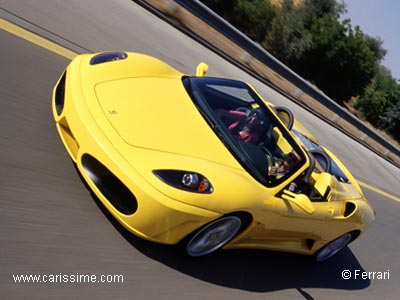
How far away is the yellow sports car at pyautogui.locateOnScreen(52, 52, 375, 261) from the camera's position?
3.55 meters

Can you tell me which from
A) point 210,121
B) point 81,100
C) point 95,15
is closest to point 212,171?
point 210,121

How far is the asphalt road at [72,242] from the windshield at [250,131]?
86cm

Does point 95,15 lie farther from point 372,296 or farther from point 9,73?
point 372,296

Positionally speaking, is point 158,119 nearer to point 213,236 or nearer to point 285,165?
point 213,236

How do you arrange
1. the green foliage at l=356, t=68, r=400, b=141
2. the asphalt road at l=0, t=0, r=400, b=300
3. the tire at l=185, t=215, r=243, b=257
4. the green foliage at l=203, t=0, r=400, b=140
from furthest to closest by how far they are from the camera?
1. the green foliage at l=356, t=68, r=400, b=141
2. the green foliage at l=203, t=0, r=400, b=140
3. the tire at l=185, t=215, r=243, b=257
4. the asphalt road at l=0, t=0, r=400, b=300

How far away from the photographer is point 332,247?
5.55 metres

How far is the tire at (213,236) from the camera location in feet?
12.4

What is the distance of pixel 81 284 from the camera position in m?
3.20

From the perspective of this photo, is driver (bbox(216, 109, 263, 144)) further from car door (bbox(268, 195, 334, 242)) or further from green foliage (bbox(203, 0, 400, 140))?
green foliage (bbox(203, 0, 400, 140))

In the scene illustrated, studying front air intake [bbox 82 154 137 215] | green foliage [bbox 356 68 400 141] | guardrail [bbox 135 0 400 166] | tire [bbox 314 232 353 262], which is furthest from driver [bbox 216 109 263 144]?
green foliage [bbox 356 68 400 141]

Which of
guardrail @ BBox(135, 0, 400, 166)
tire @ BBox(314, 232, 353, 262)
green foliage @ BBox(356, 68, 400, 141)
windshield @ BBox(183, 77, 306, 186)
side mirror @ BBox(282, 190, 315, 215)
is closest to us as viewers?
side mirror @ BBox(282, 190, 315, 215)

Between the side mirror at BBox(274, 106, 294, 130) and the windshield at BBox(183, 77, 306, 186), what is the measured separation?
0.54 m

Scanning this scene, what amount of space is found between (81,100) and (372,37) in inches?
1973

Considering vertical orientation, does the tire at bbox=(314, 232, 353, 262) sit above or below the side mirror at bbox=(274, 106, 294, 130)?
below
